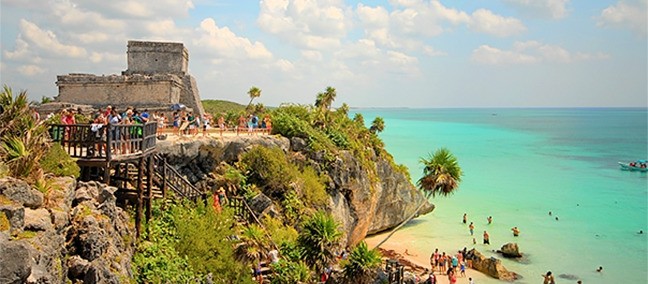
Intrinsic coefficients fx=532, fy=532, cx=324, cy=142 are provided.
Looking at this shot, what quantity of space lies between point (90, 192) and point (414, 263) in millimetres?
21004

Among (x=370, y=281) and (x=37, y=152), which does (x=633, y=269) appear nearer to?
(x=370, y=281)

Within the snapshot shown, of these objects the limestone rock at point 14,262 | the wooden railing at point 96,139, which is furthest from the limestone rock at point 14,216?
the wooden railing at point 96,139

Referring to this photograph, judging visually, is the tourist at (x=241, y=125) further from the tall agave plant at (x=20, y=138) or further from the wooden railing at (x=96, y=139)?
the tall agave plant at (x=20, y=138)

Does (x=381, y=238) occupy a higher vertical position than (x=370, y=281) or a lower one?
lower

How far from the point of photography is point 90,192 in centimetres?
1175

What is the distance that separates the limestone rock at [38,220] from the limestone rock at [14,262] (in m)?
1.02

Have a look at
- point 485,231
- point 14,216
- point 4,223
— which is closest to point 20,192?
point 14,216

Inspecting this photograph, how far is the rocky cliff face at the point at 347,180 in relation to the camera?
21172 millimetres

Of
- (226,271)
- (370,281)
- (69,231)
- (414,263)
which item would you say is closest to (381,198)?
(414,263)

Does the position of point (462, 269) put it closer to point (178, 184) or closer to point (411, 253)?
point (411, 253)

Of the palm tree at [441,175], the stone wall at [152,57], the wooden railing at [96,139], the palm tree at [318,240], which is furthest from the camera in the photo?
the stone wall at [152,57]

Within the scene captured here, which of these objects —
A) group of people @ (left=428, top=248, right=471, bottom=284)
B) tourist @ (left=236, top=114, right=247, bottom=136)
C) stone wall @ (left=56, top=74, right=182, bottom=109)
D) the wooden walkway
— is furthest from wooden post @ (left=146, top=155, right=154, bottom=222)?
group of people @ (left=428, top=248, right=471, bottom=284)

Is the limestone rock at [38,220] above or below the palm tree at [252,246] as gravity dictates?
above

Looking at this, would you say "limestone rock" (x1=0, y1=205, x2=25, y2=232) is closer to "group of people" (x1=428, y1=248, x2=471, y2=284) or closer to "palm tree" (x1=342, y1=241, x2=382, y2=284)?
"palm tree" (x1=342, y1=241, x2=382, y2=284)
